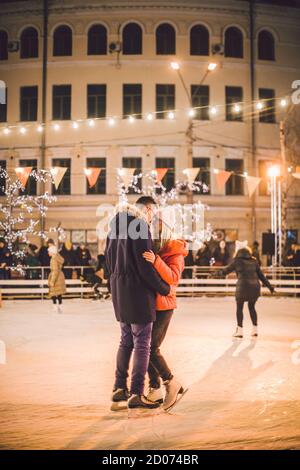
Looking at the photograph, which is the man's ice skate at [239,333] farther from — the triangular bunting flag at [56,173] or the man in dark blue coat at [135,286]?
the triangular bunting flag at [56,173]

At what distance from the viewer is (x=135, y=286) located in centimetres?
490

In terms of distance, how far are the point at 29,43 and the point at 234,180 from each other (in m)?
13.2

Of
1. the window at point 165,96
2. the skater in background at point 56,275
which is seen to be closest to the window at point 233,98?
the window at point 165,96

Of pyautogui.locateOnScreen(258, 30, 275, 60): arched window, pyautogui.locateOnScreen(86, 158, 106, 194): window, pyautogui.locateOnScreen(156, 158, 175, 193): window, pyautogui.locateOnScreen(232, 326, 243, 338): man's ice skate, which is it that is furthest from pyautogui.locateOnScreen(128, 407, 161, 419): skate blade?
pyautogui.locateOnScreen(258, 30, 275, 60): arched window

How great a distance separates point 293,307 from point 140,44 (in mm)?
18280

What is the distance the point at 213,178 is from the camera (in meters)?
28.7

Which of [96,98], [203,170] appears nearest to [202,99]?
[203,170]

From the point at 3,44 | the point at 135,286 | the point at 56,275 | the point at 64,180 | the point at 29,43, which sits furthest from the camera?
the point at 3,44

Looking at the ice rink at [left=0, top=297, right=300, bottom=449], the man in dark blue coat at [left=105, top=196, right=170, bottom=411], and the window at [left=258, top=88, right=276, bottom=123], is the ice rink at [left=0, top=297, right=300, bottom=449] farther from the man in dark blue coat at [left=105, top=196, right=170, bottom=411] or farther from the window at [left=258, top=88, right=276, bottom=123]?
the window at [left=258, top=88, right=276, bottom=123]

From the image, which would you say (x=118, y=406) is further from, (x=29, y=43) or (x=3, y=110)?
(x=29, y=43)

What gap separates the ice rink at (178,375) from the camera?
4215 mm

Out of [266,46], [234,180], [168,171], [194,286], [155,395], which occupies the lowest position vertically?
[155,395]
